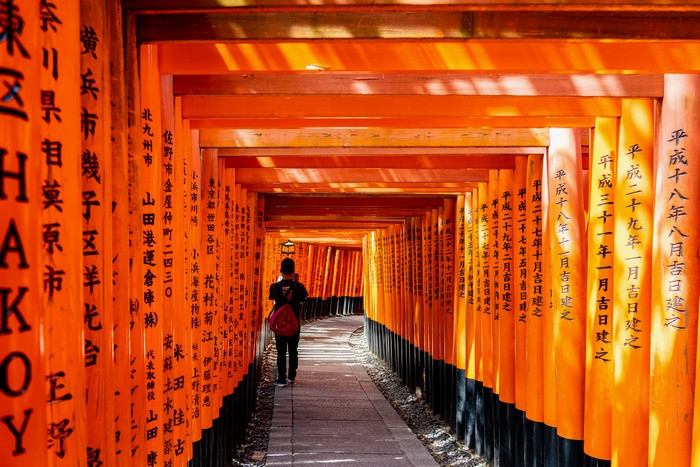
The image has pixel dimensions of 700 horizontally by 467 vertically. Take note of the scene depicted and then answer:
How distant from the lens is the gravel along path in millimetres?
8750

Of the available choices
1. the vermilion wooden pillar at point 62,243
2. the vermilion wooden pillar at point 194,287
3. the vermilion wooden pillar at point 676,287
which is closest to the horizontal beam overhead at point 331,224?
the vermilion wooden pillar at point 194,287

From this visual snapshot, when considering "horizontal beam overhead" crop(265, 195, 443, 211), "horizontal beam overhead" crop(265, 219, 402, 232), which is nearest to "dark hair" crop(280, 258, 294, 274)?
"horizontal beam overhead" crop(265, 195, 443, 211)

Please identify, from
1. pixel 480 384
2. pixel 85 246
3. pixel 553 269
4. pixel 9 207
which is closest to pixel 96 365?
pixel 85 246

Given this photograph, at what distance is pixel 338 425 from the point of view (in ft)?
33.3

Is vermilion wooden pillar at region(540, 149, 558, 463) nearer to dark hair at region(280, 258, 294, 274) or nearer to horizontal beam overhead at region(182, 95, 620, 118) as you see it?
horizontal beam overhead at region(182, 95, 620, 118)

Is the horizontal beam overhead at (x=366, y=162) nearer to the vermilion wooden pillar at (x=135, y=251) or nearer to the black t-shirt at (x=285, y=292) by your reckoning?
the black t-shirt at (x=285, y=292)

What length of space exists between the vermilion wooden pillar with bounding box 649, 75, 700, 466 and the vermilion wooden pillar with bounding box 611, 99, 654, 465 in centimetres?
27

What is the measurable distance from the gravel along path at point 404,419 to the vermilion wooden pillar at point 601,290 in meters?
3.47

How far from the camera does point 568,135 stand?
19.4ft

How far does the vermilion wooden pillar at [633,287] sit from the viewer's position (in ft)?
14.6

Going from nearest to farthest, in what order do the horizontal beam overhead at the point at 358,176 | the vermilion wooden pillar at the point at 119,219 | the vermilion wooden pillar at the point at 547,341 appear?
the vermilion wooden pillar at the point at 119,219, the vermilion wooden pillar at the point at 547,341, the horizontal beam overhead at the point at 358,176

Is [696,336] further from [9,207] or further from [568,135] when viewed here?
[9,207]

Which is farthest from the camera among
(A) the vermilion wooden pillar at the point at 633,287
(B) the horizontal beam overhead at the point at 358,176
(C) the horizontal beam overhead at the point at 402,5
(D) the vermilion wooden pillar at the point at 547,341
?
(B) the horizontal beam overhead at the point at 358,176

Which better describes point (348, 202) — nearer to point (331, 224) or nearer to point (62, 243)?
point (331, 224)
